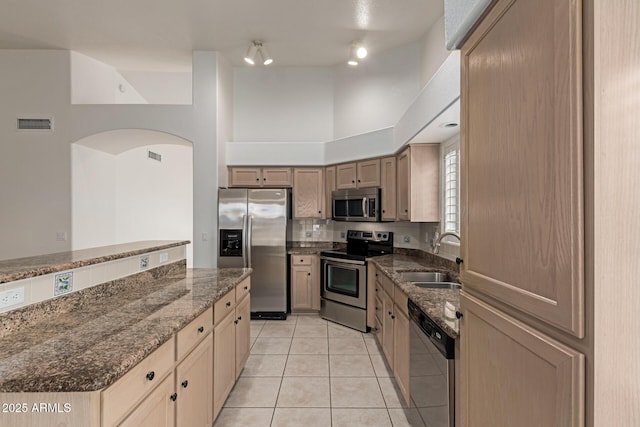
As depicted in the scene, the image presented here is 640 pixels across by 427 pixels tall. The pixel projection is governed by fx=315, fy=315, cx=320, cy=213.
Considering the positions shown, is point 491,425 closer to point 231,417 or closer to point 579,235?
point 579,235

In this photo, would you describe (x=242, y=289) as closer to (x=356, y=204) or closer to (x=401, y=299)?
(x=401, y=299)

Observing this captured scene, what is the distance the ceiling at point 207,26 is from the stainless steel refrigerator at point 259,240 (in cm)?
199

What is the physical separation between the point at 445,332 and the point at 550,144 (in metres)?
1.04

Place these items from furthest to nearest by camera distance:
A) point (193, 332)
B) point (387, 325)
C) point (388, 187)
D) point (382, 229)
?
point (382, 229) < point (388, 187) < point (387, 325) < point (193, 332)

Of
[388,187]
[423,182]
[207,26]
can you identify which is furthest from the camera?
[388,187]

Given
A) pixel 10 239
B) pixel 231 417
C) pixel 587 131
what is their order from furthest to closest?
1. pixel 10 239
2. pixel 231 417
3. pixel 587 131

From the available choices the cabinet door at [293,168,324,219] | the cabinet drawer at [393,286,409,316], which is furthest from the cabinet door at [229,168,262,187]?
the cabinet drawer at [393,286,409,316]

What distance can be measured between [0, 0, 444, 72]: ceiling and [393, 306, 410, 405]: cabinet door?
3.16m

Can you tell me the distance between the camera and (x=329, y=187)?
15.6ft

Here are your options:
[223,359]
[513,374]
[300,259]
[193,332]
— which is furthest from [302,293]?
[513,374]

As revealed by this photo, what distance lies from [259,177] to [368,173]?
167cm

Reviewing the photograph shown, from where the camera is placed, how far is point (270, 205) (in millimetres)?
4355

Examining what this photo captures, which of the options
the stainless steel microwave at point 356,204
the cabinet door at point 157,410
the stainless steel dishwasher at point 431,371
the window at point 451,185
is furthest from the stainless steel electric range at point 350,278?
the cabinet door at point 157,410

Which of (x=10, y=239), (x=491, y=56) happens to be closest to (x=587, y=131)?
(x=491, y=56)
